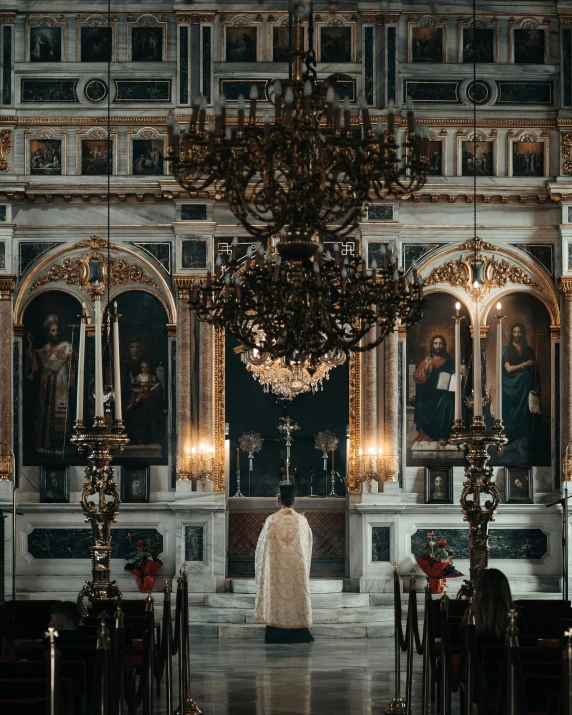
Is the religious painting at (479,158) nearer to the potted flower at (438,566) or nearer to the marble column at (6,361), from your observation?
the potted flower at (438,566)

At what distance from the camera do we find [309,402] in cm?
2297

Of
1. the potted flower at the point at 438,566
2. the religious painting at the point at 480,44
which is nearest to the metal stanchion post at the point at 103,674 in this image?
the potted flower at the point at 438,566

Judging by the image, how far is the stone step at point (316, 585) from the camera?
780 inches

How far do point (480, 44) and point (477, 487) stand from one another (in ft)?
29.6

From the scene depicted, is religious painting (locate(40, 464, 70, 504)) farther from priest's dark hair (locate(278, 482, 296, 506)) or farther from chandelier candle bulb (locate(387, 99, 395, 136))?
chandelier candle bulb (locate(387, 99, 395, 136))

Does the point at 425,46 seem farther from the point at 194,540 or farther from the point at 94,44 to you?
the point at 194,540

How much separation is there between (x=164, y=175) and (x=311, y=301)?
358 inches

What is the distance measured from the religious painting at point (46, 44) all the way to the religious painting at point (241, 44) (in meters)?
2.56

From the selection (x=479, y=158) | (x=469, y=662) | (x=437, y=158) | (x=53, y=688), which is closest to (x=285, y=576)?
(x=437, y=158)

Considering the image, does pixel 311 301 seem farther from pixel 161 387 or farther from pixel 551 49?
pixel 551 49

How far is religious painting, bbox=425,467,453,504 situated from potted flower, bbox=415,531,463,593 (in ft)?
2.64

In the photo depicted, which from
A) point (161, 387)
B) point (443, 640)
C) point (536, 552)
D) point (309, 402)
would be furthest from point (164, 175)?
point (443, 640)

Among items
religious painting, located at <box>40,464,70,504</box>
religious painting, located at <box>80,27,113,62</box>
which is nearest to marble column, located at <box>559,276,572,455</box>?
religious painting, located at <box>40,464,70,504</box>

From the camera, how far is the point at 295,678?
14695 mm
